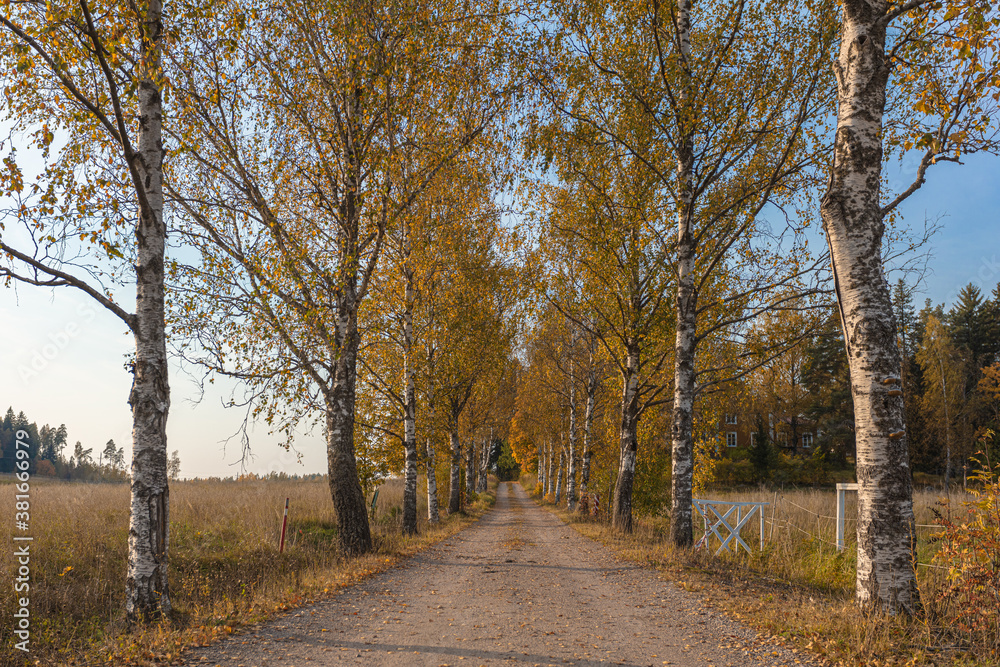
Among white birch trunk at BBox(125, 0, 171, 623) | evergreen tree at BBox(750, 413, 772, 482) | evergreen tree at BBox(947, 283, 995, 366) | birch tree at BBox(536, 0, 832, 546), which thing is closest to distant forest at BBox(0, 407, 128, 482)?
white birch trunk at BBox(125, 0, 171, 623)

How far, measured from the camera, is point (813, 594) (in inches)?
295

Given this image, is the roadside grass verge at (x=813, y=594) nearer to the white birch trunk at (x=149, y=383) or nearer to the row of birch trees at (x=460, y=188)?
the row of birch trees at (x=460, y=188)

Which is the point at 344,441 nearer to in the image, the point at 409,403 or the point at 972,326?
the point at 409,403

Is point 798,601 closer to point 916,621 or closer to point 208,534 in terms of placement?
point 916,621

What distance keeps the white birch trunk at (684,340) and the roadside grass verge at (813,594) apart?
816 millimetres

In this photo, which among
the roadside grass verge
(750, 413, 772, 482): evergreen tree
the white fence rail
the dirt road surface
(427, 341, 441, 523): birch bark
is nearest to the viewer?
the roadside grass verge

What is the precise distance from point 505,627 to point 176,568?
6784 mm

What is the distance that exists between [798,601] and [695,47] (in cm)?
1179

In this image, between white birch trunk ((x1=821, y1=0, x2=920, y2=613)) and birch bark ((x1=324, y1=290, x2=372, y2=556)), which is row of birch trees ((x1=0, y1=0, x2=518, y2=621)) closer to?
birch bark ((x1=324, y1=290, x2=372, y2=556))

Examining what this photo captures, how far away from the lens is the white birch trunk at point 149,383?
6.23 meters

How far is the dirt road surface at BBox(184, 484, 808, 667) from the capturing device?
515cm

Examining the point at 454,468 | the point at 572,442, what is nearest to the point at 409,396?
the point at 454,468

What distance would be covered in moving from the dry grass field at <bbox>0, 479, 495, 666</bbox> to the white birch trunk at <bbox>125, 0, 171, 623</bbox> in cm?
53

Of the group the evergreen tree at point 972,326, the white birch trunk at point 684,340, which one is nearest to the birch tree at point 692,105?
the white birch trunk at point 684,340
